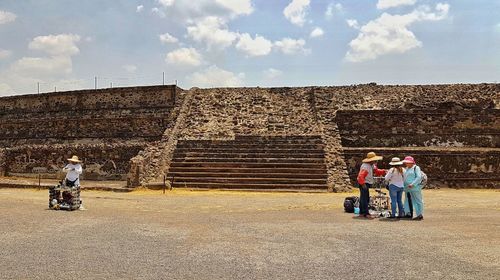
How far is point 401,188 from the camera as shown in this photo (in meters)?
9.03

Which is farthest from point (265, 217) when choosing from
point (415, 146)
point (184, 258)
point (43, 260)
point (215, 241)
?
point (415, 146)

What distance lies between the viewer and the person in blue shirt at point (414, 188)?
877 centimetres

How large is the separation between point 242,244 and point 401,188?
4265 mm


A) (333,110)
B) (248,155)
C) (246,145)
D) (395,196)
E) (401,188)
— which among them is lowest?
(395,196)

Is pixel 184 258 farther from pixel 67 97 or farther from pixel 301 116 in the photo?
pixel 67 97

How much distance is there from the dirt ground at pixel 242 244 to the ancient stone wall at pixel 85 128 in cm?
908

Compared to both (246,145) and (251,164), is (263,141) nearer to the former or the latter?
(246,145)

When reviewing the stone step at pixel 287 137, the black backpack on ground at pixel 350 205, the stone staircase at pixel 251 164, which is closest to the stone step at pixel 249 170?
the stone staircase at pixel 251 164

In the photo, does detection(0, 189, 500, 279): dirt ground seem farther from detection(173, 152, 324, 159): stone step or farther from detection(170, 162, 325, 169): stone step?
detection(173, 152, 324, 159): stone step

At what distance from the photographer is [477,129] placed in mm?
19875

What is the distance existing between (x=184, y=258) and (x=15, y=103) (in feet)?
78.2

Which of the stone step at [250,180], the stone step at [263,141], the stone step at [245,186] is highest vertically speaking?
the stone step at [263,141]

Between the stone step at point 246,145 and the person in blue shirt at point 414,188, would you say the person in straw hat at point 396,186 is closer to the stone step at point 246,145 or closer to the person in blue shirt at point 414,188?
the person in blue shirt at point 414,188

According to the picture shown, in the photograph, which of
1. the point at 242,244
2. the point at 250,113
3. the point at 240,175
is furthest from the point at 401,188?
the point at 250,113
